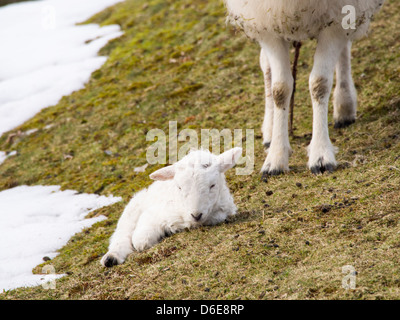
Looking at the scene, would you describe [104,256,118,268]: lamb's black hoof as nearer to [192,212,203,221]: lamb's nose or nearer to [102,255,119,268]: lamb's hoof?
[102,255,119,268]: lamb's hoof

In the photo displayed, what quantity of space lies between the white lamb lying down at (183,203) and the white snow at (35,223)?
1344 mm

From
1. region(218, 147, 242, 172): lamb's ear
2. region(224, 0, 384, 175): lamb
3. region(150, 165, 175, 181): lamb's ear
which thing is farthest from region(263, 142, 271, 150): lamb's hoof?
region(150, 165, 175, 181): lamb's ear

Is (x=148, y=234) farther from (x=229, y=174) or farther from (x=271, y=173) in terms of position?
(x=229, y=174)

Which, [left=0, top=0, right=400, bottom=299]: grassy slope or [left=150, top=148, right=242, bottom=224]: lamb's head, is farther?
[left=150, top=148, right=242, bottom=224]: lamb's head

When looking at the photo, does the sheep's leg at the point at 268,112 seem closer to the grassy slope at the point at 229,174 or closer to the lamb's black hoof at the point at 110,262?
the grassy slope at the point at 229,174

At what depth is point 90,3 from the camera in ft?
84.5

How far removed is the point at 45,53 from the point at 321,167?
50.7ft

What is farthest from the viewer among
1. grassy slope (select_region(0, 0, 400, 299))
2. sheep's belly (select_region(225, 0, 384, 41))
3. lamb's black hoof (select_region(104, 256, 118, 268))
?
sheep's belly (select_region(225, 0, 384, 41))

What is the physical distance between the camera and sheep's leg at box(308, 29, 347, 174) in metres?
7.48

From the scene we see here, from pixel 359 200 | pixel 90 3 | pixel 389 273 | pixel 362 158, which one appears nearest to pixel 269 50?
pixel 362 158

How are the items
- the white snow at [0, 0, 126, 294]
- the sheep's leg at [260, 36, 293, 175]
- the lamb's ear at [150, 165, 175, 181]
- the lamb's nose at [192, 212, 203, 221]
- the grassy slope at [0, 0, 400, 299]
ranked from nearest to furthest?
1. the grassy slope at [0, 0, 400, 299]
2. the lamb's nose at [192, 212, 203, 221]
3. the lamb's ear at [150, 165, 175, 181]
4. the sheep's leg at [260, 36, 293, 175]
5. the white snow at [0, 0, 126, 294]

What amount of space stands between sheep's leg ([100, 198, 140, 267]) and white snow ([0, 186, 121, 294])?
1.13 meters

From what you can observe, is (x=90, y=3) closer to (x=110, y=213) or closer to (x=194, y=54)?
(x=194, y=54)
